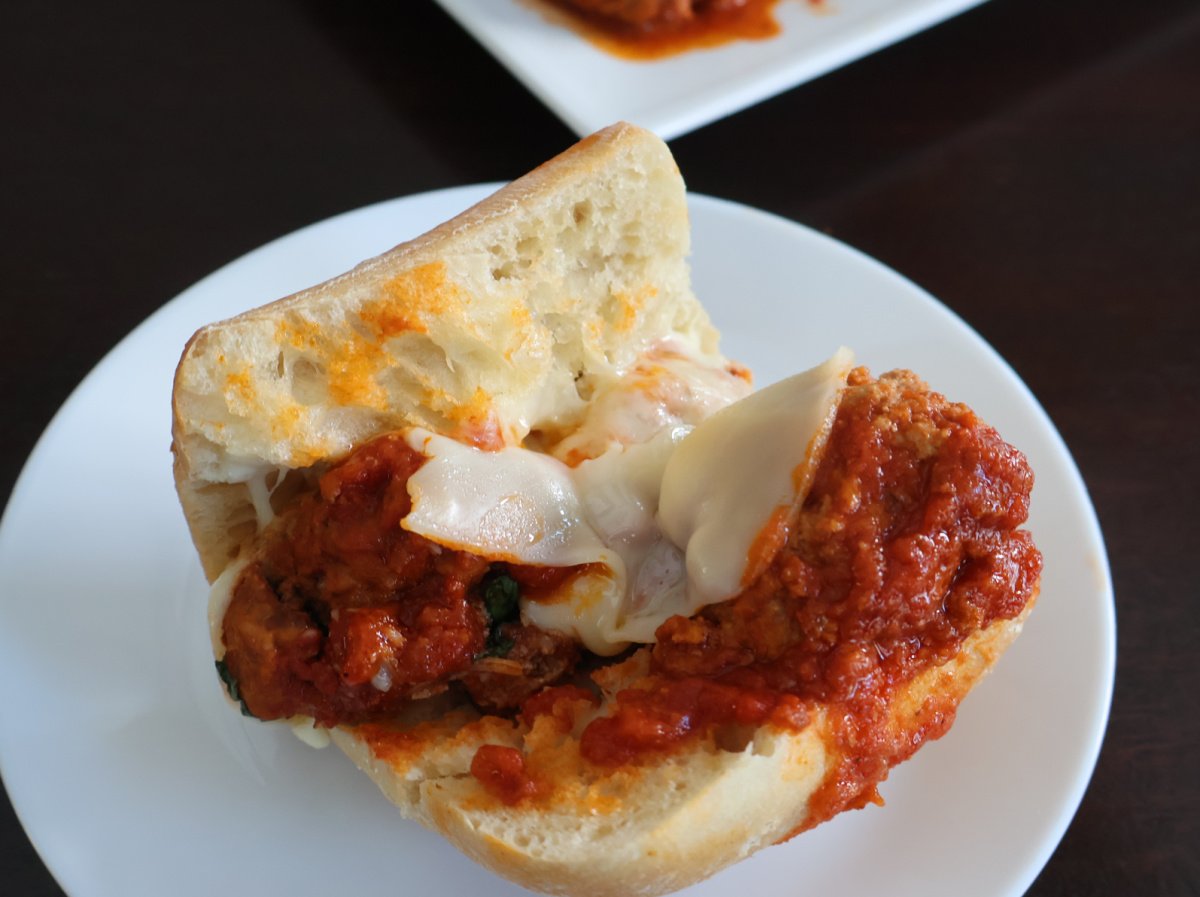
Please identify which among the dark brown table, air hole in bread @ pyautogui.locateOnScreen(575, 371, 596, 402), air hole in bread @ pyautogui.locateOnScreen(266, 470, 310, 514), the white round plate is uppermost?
the dark brown table

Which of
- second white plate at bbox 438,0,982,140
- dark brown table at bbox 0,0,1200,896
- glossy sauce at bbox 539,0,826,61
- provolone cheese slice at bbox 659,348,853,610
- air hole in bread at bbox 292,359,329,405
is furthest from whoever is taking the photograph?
glossy sauce at bbox 539,0,826,61

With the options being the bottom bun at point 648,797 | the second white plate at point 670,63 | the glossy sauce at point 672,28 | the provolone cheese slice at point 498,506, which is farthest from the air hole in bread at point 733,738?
the glossy sauce at point 672,28

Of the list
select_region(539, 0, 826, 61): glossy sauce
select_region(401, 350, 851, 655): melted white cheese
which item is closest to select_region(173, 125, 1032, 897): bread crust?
select_region(401, 350, 851, 655): melted white cheese

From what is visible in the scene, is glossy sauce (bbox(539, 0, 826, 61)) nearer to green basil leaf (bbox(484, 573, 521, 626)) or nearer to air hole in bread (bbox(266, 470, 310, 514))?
air hole in bread (bbox(266, 470, 310, 514))

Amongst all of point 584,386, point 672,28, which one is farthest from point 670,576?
point 672,28

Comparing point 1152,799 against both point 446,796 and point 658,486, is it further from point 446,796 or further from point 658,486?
point 446,796

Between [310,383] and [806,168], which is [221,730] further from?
[806,168]
